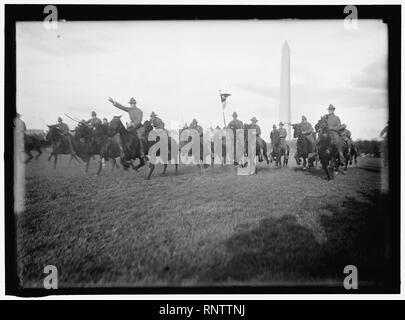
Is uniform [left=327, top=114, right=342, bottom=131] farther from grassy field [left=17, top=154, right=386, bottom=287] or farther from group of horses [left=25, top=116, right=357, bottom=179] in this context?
grassy field [left=17, top=154, right=386, bottom=287]

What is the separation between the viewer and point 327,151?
318cm

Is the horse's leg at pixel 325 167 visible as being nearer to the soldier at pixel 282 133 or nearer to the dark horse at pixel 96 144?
the soldier at pixel 282 133

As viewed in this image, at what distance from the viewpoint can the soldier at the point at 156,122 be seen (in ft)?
10.1

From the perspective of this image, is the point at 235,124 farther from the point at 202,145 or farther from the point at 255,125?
the point at 202,145

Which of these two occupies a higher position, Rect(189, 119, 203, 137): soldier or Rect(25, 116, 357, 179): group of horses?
Rect(189, 119, 203, 137): soldier

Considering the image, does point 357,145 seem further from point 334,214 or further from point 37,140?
point 37,140

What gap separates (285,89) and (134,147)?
1849 mm

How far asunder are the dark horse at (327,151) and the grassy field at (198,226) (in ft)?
0.37

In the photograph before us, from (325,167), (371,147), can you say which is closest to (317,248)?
(325,167)

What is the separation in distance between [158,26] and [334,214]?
285 cm

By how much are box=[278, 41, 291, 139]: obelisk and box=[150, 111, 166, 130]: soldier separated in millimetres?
1353

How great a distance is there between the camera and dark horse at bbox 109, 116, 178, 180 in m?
3.12

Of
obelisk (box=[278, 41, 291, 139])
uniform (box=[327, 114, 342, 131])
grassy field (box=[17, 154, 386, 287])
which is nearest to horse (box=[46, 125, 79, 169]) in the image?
grassy field (box=[17, 154, 386, 287])
